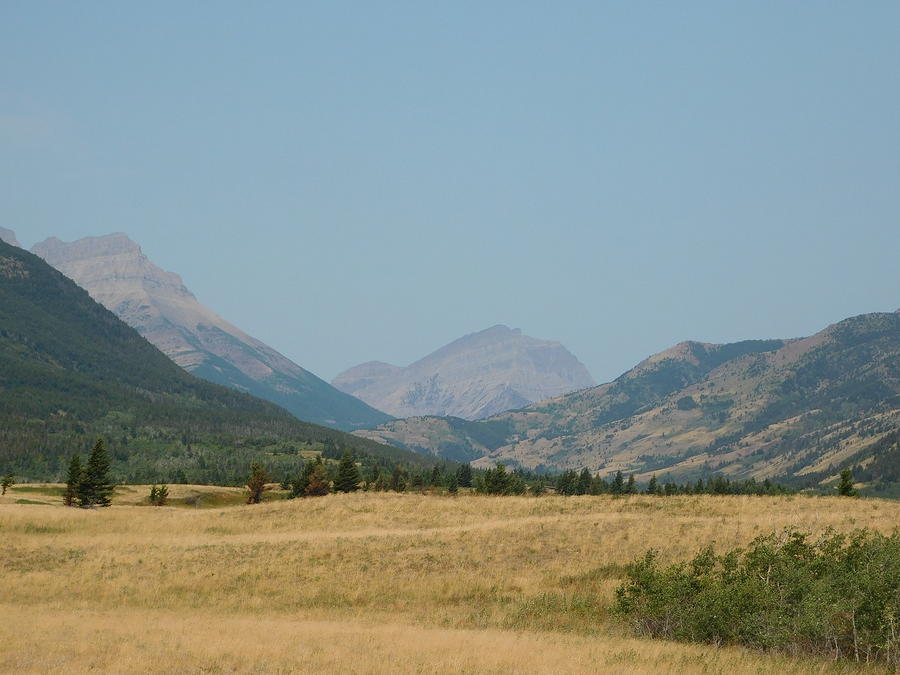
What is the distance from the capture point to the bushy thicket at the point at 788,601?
2325cm

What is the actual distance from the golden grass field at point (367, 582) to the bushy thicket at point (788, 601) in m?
1.10

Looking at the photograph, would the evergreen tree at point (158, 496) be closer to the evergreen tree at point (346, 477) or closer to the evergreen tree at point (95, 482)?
the evergreen tree at point (95, 482)

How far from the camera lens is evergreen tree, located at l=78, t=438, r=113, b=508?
90438mm

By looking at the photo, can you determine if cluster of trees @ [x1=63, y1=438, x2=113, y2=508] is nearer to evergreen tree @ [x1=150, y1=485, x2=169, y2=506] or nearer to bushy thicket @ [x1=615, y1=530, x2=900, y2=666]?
evergreen tree @ [x1=150, y1=485, x2=169, y2=506]

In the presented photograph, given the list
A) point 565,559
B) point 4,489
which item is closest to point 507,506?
point 565,559

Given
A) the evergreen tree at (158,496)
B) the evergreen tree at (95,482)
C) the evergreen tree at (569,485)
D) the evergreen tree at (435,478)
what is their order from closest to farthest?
the evergreen tree at (95,482)
the evergreen tree at (158,496)
the evergreen tree at (435,478)
the evergreen tree at (569,485)

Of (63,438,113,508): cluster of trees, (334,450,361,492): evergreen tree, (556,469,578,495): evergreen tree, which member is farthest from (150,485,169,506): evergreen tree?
(556,469,578,495): evergreen tree

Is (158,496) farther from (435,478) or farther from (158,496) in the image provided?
(435,478)

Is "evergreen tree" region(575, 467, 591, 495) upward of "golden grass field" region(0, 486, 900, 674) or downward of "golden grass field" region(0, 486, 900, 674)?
downward

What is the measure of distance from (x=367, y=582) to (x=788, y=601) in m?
19.4

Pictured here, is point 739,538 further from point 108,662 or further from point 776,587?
point 108,662

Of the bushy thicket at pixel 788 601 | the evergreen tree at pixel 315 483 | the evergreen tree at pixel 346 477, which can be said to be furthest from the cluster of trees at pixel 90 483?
the bushy thicket at pixel 788 601

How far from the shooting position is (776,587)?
89.2 feet

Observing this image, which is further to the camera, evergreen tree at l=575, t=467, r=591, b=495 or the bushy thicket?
evergreen tree at l=575, t=467, r=591, b=495
